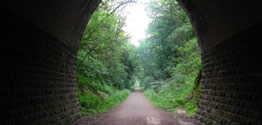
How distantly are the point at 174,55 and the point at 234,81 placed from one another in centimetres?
1349

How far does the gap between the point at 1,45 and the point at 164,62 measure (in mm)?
19064

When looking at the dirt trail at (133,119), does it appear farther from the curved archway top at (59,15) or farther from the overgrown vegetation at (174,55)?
the curved archway top at (59,15)

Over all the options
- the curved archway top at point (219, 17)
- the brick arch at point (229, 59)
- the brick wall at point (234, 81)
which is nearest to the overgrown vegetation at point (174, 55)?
the brick wall at point (234, 81)

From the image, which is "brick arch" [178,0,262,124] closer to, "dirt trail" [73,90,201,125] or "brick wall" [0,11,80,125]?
"dirt trail" [73,90,201,125]

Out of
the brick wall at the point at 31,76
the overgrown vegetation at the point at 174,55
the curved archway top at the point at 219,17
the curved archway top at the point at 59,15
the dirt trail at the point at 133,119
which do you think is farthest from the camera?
the overgrown vegetation at the point at 174,55

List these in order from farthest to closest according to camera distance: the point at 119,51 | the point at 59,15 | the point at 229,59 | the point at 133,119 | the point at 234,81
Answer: the point at 119,51, the point at 133,119, the point at 59,15, the point at 229,59, the point at 234,81

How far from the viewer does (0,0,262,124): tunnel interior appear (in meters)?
3.81

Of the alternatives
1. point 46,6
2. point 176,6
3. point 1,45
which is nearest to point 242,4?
point 46,6

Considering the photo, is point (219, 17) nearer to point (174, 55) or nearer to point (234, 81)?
point (234, 81)

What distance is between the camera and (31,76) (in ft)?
14.6

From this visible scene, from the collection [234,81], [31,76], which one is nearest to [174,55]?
[234,81]

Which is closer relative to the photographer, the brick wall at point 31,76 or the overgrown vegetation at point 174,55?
the brick wall at point 31,76

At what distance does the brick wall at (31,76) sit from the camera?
11.7 feet

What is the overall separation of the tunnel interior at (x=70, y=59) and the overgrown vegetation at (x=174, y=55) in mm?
3308
